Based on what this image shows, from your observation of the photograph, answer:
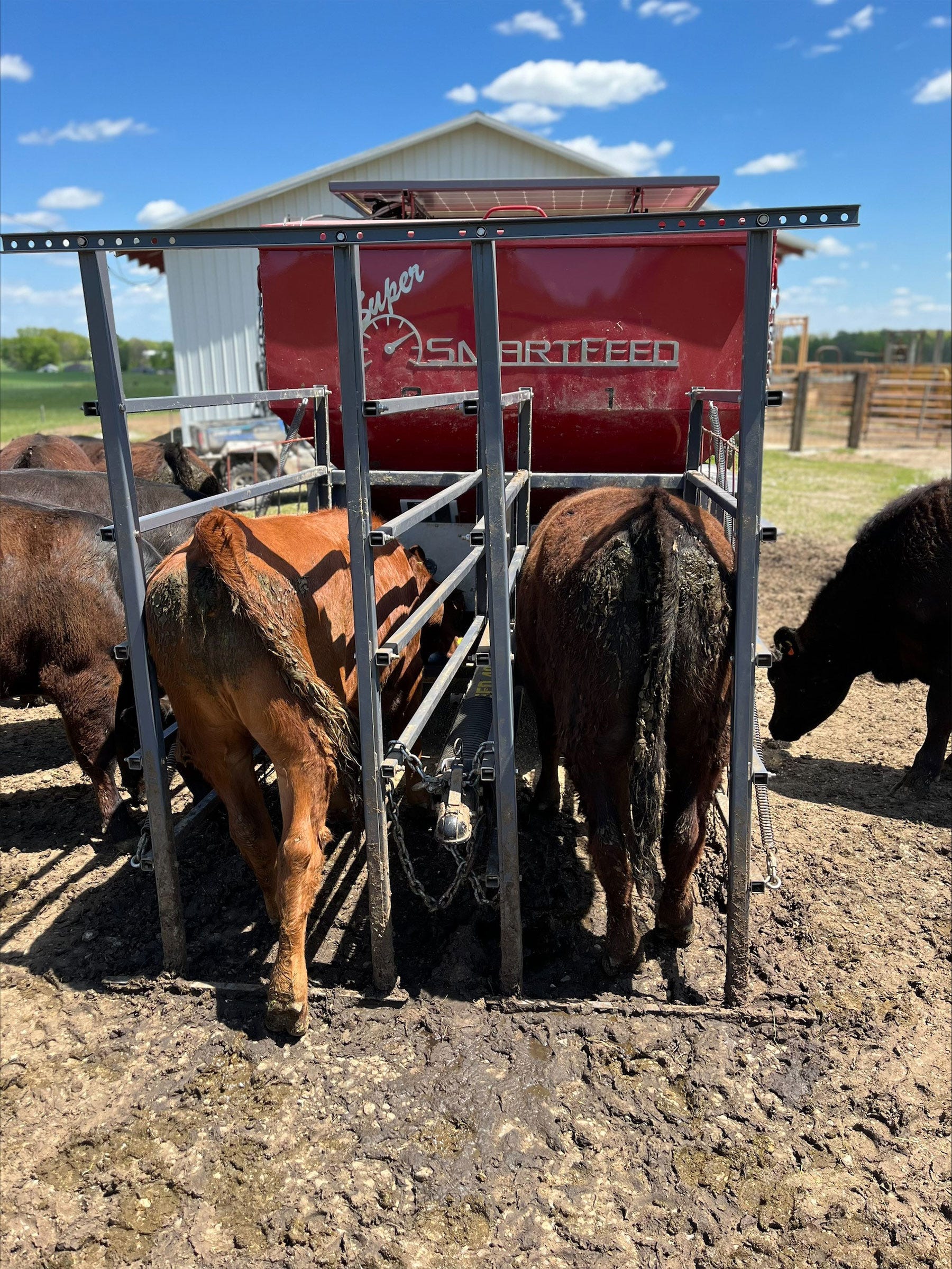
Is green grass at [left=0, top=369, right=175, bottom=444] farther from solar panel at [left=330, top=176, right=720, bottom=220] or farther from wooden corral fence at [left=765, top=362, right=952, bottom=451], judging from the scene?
wooden corral fence at [left=765, top=362, right=952, bottom=451]

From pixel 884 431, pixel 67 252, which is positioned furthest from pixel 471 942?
pixel 884 431

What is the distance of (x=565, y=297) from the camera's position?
4719 millimetres

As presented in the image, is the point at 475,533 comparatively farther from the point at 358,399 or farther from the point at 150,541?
the point at 150,541

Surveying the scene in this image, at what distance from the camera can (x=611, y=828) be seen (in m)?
3.17

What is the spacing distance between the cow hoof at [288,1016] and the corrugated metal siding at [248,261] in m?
16.3

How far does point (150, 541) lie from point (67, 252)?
2775 millimetres

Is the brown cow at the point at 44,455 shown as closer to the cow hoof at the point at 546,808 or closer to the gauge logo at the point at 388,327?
the gauge logo at the point at 388,327

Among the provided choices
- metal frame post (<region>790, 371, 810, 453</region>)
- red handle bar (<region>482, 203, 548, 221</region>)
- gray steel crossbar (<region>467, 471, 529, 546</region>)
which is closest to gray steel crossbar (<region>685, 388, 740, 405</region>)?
gray steel crossbar (<region>467, 471, 529, 546</region>)

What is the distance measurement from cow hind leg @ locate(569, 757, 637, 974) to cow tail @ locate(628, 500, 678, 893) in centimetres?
6

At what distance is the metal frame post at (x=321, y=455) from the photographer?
5137mm

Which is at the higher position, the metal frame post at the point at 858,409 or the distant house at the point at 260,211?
the distant house at the point at 260,211

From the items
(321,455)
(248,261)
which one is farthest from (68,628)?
(248,261)

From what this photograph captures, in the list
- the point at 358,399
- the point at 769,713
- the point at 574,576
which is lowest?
the point at 769,713

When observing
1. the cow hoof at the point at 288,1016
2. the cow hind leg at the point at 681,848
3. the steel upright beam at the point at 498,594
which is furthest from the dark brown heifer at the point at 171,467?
the cow hind leg at the point at 681,848
